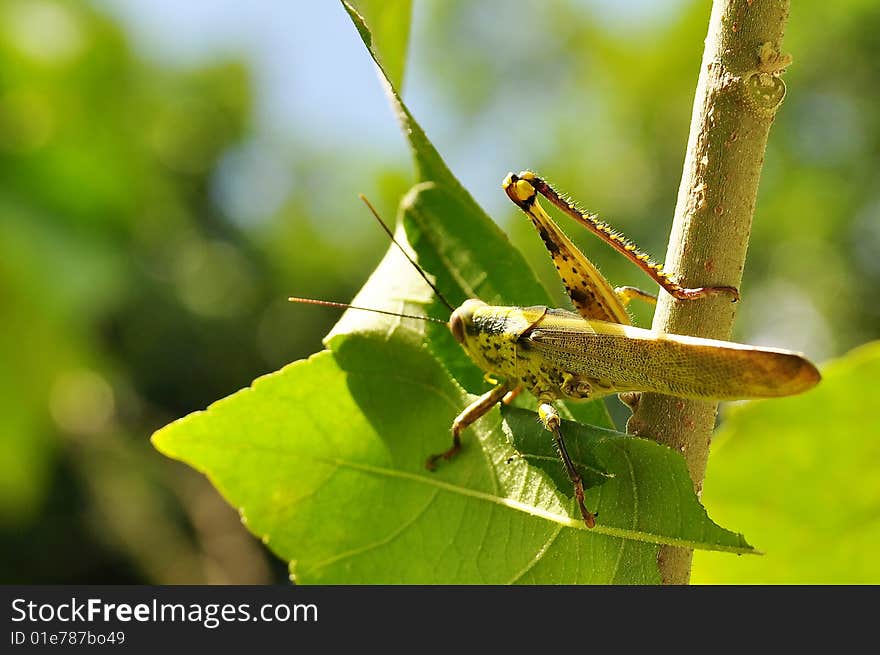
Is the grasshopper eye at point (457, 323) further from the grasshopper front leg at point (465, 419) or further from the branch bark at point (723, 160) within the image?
the branch bark at point (723, 160)

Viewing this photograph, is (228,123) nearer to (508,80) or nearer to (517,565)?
(508,80)

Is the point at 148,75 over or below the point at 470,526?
over

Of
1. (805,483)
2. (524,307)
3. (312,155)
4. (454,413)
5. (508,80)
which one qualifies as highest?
(508,80)

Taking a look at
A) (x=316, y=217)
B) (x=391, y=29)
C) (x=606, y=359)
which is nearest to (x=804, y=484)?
(x=606, y=359)

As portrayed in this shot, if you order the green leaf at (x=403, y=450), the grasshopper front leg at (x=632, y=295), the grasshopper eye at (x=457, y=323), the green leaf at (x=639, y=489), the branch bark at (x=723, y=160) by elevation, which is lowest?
the green leaf at (x=403, y=450)

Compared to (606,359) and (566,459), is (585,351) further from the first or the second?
(566,459)

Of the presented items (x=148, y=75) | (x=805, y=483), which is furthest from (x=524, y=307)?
(x=148, y=75)

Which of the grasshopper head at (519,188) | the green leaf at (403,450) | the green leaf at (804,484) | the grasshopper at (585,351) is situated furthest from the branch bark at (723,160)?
the grasshopper head at (519,188)

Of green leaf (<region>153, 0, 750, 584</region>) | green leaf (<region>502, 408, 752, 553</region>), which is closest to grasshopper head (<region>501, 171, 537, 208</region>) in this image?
green leaf (<region>153, 0, 750, 584</region>)

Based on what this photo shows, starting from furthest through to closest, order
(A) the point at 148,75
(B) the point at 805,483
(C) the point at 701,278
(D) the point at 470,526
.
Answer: (A) the point at 148,75
(B) the point at 805,483
(D) the point at 470,526
(C) the point at 701,278
